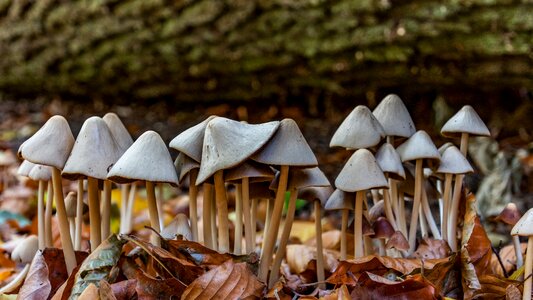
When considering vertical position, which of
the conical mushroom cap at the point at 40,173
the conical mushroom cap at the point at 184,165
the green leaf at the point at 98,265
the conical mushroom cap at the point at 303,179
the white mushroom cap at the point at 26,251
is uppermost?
the conical mushroom cap at the point at 184,165

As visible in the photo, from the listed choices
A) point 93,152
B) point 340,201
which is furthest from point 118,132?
point 340,201

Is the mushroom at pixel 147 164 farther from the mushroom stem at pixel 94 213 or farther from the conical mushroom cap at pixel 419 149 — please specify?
the conical mushroom cap at pixel 419 149

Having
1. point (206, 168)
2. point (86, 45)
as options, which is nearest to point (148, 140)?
point (206, 168)

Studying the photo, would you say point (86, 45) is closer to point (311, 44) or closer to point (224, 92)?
point (224, 92)

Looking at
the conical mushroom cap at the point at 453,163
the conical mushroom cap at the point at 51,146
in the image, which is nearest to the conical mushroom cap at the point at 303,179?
the conical mushroom cap at the point at 453,163

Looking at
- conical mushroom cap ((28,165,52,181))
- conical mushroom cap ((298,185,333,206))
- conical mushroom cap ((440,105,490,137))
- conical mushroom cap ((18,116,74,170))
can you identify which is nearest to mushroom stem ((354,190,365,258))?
conical mushroom cap ((298,185,333,206))
